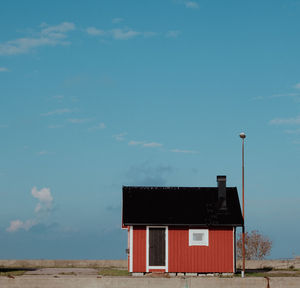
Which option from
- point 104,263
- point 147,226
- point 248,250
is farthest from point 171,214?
point 248,250

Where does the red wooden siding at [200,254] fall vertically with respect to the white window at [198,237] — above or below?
below

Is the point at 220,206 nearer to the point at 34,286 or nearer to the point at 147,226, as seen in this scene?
the point at 147,226

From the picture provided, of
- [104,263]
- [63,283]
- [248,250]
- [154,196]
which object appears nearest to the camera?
[63,283]

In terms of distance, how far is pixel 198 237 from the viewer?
38250 millimetres

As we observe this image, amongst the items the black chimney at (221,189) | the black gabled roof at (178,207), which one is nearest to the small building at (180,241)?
the black gabled roof at (178,207)

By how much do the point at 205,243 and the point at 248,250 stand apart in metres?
28.7

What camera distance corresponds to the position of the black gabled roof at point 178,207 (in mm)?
38188

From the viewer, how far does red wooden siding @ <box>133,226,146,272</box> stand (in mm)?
37875

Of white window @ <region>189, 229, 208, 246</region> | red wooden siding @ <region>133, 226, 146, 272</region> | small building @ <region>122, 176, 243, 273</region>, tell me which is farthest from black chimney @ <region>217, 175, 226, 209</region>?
red wooden siding @ <region>133, 226, 146, 272</region>

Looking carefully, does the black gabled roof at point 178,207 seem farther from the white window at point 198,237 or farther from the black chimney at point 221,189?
the white window at point 198,237

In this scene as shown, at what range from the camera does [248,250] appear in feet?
215

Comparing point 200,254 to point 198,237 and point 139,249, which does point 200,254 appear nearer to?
point 198,237

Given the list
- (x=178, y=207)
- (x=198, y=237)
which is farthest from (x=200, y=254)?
(x=178, y=207)

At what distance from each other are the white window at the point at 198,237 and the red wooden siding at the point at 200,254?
0.62ft
